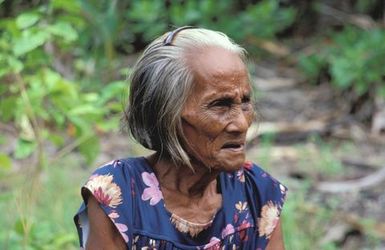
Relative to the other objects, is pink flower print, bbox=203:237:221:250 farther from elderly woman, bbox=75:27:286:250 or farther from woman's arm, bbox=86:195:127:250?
woman's arm, bbox=86:195:127:250

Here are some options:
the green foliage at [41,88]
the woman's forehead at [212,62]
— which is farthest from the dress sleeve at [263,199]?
the green foliage at [41,88]

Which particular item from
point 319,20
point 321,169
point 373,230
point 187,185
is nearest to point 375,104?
point 321,169

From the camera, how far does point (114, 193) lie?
2553mm

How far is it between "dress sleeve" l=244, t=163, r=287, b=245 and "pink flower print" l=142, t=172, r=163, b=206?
1.10 feet

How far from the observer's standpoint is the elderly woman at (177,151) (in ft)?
8.23

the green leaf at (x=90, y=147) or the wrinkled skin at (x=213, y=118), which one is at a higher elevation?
the wrinkled skin at (x=213, y=118)

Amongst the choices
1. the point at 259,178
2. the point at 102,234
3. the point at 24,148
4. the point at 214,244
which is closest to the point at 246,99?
the point at 259,178

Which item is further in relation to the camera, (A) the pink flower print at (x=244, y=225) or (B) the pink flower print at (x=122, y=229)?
(A) the pink flower print at (x=244, y=225)

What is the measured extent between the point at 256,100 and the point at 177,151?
1.21 ft

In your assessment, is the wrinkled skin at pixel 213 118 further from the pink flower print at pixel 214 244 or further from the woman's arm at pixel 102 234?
the pink flower print at pixel 214 244

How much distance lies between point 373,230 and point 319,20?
5.92 metres

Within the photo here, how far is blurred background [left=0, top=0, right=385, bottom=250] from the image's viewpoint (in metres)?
3.82

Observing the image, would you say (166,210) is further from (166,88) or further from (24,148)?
(24,148)

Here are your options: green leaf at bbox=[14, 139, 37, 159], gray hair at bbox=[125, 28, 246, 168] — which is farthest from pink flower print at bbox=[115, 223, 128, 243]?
green leaf at bbox=[14, 139, 37, 159]
